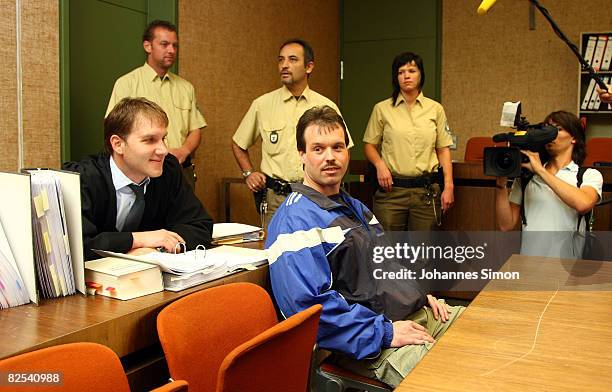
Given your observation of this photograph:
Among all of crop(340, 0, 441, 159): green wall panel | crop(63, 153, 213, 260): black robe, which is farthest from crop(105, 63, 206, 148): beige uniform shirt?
crop(340, 0, 441, 159): green wall panel

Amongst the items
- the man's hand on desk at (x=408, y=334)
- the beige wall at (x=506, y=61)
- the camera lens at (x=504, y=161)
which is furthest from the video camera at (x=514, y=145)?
the beige wall at (x=506, y=61)

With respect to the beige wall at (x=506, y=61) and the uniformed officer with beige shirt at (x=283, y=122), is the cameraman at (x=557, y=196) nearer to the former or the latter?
the uniformed officer with beige shirt at (x=283, y=122)

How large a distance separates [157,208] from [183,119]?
1608 mm

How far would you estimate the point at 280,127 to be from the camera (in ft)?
11.3

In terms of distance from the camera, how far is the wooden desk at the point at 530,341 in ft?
3.76

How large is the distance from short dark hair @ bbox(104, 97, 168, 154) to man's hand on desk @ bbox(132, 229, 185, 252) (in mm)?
312

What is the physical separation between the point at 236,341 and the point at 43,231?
0.54 meters

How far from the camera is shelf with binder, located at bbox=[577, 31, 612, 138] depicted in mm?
5379

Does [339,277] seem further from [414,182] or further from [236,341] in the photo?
[414,182]

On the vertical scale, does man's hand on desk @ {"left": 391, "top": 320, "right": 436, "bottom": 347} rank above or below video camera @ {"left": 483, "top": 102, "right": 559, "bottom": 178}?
below

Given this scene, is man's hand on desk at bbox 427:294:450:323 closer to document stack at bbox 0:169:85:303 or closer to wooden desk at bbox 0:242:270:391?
wooden desk at bbox 0:242:270:391

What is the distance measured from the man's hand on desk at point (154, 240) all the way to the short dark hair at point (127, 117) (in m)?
0.31

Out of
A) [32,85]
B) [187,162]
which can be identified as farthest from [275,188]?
[32,85]

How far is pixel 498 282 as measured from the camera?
190 centimetres
